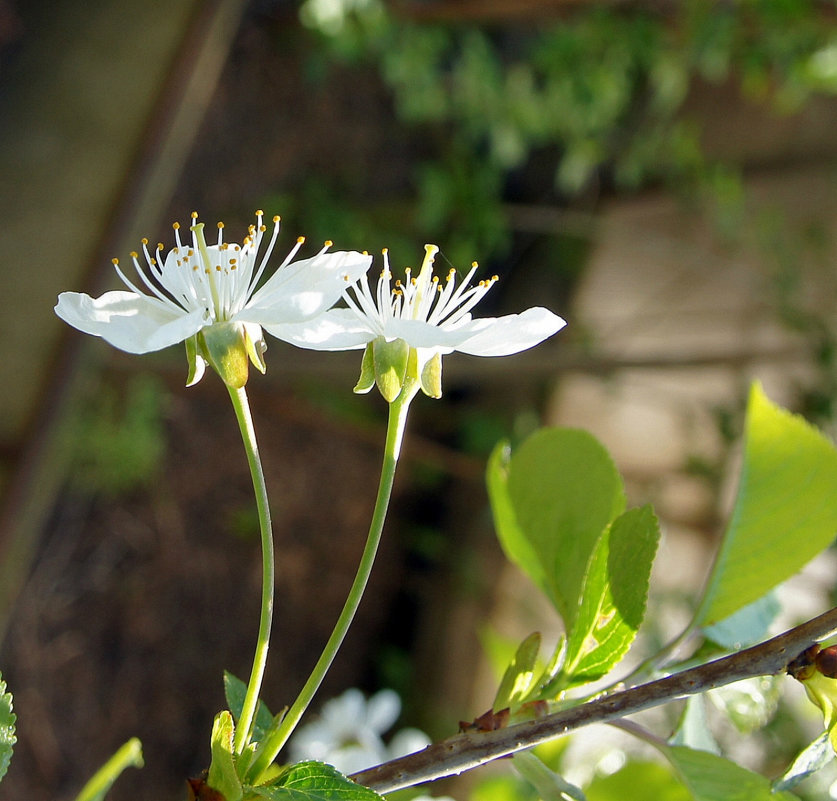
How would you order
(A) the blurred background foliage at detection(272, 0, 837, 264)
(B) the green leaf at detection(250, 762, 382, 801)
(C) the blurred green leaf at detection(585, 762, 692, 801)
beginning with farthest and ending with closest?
(A) the blurred background foliage at detection(272, 0, 837, 264) < (C) the blurred green leaf at detection(585, 762, 692, 801) < (B) the green leaf at detection(250, 762, 382, 801)

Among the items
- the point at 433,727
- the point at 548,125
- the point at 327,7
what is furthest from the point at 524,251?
the point at 433,727

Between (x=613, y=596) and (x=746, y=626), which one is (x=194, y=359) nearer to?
(x=613, y=596)

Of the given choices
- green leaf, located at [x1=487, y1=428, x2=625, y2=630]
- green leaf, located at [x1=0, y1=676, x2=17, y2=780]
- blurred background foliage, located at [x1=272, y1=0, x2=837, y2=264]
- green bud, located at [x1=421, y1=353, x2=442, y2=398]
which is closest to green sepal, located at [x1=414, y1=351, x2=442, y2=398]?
green bud, located at [x1=421, y1=353, x2=442, y2=398]

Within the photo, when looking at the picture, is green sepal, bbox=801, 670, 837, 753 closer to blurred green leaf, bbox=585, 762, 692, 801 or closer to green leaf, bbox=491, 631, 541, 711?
green leaf, bbox=491, 631, 541, 711

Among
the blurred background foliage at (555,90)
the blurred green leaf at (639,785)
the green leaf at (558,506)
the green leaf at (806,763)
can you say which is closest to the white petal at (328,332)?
the green leaf at (558,506)

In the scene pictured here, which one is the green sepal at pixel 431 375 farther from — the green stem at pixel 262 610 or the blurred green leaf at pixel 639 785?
the blurred green leaf at pixel 639 785

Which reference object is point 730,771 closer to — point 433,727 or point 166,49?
point 166,49
